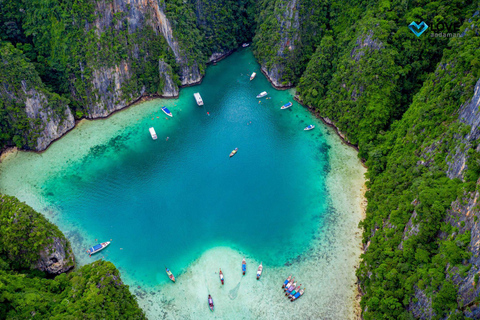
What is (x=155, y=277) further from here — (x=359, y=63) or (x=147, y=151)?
(x=359, y=63)

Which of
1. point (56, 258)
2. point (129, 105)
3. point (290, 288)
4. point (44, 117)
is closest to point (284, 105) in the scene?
point (129, 105)

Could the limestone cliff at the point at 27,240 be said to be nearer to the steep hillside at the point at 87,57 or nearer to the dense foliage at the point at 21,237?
the dense foliage at the point at 21,237

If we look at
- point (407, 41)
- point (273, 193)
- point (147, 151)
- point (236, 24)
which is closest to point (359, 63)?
point (407, 41)

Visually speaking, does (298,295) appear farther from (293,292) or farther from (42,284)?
(42,284)

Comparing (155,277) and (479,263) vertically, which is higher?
(479,263)

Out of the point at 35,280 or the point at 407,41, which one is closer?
the point at 35,280

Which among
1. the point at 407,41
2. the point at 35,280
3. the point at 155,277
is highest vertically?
the point at 407,41

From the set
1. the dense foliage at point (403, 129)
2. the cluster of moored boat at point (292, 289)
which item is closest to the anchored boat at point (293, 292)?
the cluster of moored boat at point (292, 289)
